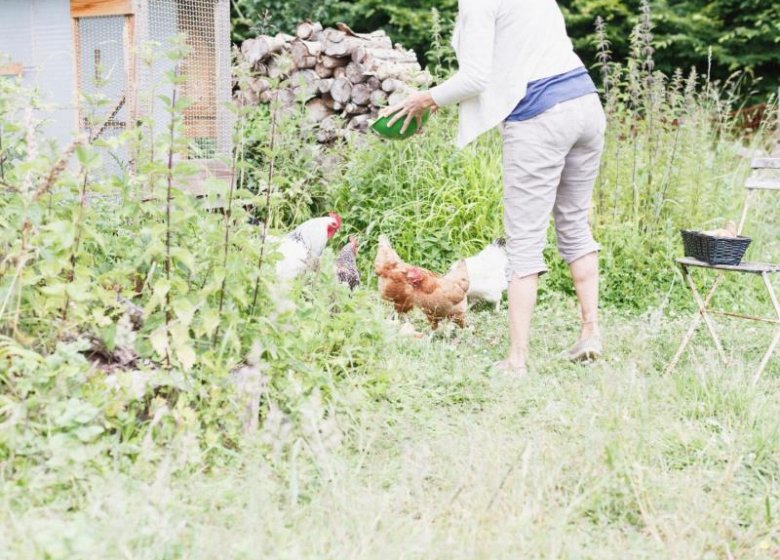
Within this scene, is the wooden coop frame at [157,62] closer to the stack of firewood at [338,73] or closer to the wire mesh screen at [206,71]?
the wire mesh screen at [206,71]

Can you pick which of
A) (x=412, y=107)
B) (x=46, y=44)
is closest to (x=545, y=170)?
(x=412, y=107)

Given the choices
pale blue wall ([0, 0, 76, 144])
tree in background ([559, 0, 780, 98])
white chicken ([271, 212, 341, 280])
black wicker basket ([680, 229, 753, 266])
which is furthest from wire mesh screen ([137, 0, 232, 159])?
tree in background ([559, 0, 780, 98])

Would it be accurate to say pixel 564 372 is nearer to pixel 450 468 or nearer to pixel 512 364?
pixel 512 364

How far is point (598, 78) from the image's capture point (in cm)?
1315

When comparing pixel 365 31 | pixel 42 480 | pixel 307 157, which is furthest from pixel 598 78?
pixel 42 480

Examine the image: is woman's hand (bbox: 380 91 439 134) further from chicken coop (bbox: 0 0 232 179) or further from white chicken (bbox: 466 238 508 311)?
chicken coop (bbox: 0 0 232 179)

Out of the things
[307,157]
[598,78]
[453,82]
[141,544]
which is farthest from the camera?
[598,78]

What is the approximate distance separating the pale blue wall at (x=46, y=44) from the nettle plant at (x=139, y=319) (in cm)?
248

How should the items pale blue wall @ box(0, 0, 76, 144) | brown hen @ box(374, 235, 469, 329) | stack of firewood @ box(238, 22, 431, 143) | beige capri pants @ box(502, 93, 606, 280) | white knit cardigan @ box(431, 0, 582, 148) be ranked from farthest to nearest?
stack of firewood @ box(238, 22, 431, 143) → pale blue wall @ box(0, 0, 76, 144) → brown hen @ box(374, 235, 469, 329) → beige capri pants @ box(502, 93, 606, 280) → white knit cardigan @ box(431, 0, 582, 148)

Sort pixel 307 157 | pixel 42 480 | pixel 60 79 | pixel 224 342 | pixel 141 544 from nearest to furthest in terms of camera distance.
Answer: pixel 141 544 → pixel 42 480 → pixel 224 342 → pixel 60 79 → pixel 307 157

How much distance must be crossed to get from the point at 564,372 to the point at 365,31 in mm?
9915

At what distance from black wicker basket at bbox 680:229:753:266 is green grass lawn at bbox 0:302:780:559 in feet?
2.34

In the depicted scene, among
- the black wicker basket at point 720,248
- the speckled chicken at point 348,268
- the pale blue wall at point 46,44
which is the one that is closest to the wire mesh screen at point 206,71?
the pale blue wall at point 46,44

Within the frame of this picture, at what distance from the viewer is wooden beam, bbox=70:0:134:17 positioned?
5629 mm
